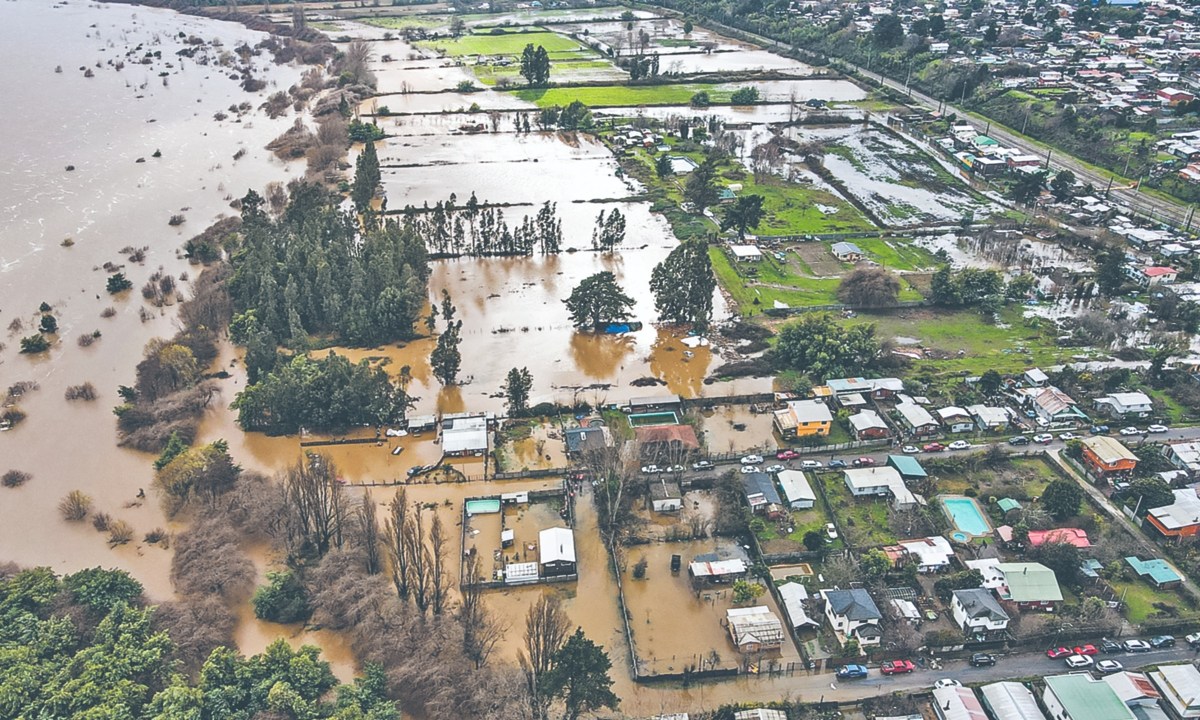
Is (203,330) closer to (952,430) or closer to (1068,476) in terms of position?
(952,430)

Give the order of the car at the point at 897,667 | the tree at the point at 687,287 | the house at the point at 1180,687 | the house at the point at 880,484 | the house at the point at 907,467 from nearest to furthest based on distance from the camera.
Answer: the house at the point at 1180,687 < the car at the point at 897,667 < the house at the point at 880,484 < the house at the point at 907,467 < the tree at the point at 687,287

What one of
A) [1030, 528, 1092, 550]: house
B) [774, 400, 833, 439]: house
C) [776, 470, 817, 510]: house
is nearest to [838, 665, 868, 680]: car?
[776, 470, 817, 510]: house

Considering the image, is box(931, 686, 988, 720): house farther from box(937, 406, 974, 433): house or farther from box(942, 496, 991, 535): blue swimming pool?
box(937, 406, 974, 433): house

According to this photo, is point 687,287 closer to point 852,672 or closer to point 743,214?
point 743,214

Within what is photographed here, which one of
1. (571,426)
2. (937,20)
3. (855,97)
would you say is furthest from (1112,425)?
(937,20)

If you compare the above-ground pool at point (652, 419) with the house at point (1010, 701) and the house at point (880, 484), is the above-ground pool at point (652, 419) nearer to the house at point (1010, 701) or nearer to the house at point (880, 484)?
the house at point (880, 484)

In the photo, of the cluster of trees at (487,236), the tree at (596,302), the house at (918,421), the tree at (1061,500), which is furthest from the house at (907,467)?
the cluster of trees at (487,236)

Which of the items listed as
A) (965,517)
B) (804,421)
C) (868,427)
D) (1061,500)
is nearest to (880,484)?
(965,517)
